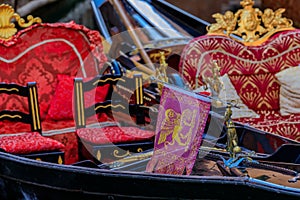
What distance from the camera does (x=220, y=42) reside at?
119 inches

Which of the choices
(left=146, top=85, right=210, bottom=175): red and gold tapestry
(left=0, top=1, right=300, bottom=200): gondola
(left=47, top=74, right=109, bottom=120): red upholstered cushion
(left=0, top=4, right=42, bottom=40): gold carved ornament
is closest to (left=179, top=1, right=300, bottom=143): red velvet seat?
(left=47, top=74, right=109, bottom=120): red upholstered cushion

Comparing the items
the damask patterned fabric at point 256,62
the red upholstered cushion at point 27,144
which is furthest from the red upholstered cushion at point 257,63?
the red upholstered cushion at point 27,144

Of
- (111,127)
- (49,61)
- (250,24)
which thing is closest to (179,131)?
(111,127)

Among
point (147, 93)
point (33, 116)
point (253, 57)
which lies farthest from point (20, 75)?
point (253, 57)

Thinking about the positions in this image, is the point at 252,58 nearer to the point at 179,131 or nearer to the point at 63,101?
the point at 63,101

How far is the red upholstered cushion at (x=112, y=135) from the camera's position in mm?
2326

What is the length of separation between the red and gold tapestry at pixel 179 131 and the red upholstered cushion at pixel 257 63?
1623 millimetres

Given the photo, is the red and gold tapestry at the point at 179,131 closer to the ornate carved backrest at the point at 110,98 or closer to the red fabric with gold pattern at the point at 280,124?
the ornate carved backrest at the point at 110,98

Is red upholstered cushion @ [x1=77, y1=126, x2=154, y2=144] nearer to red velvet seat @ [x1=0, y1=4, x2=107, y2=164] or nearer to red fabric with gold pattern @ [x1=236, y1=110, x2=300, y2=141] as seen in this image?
red velvet seat @ [x1=0, y1=4, x2=107, y2=164]

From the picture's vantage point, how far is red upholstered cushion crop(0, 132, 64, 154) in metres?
2.23

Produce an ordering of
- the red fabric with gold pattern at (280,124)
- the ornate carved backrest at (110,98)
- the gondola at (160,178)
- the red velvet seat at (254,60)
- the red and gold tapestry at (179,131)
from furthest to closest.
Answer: the red velvet seat at (254,60) → the red fabric with gold pattern at (280,124) → the ornate carved backrest at (110,98) → the red and gold tapestry at (179,131) → the gondola at (160,178)

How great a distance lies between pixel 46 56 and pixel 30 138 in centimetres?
73

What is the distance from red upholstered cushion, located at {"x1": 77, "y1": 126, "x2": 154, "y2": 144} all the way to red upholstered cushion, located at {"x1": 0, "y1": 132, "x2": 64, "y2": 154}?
15 centimetres

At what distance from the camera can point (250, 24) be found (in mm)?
3100
